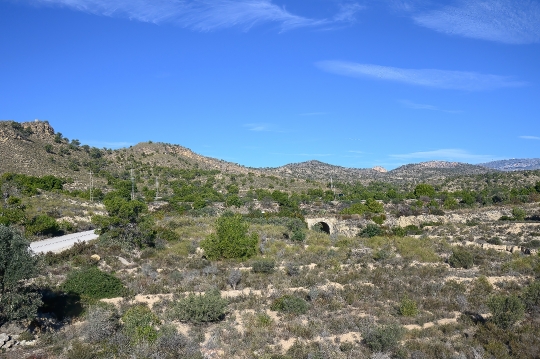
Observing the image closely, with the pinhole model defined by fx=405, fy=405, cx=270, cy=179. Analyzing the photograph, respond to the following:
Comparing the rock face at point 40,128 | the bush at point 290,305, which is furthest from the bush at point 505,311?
the rock face at point 40,128

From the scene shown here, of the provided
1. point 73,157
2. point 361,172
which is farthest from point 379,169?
point 73,157

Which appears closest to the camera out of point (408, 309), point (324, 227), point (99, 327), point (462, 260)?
point (99, 327)

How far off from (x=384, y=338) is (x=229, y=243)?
40.2ft

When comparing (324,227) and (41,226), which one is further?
(324,227)

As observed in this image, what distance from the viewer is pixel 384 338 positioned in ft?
33.2

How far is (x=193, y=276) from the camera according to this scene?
56.9 ft

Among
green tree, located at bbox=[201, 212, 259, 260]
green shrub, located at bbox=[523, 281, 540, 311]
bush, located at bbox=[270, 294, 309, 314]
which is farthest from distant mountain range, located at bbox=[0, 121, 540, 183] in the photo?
green shrub, located at bbox=[523, 281, 540, 311]

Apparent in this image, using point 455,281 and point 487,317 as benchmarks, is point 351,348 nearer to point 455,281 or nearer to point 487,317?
point 487,317

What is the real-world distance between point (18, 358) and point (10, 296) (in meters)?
2.05

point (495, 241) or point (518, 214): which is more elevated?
point (518, 214)

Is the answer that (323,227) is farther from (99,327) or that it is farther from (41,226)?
(99,327)

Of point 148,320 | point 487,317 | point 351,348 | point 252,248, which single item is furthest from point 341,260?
point 148,320

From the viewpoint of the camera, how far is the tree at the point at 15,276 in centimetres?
1099

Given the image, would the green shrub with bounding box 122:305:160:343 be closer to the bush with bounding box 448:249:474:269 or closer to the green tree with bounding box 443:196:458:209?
the bush with bounding box 448:249:474:269
